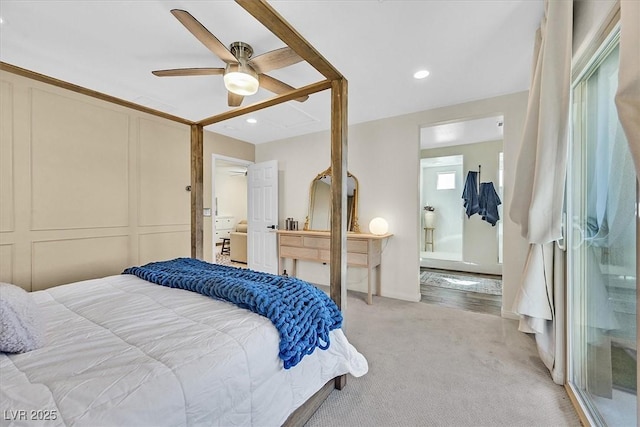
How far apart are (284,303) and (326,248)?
2.25m

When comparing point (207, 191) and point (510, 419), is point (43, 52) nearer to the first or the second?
point (207, 191)

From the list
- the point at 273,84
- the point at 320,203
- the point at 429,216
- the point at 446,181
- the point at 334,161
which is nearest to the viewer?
the point at 334,161

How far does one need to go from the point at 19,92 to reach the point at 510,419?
441 cm

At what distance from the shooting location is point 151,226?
3240 millimetres

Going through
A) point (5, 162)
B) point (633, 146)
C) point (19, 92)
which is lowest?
point (633, 146)

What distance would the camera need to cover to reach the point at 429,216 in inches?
214

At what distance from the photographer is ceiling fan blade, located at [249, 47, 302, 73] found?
1.68 meters

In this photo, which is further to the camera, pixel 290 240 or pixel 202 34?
pixel 290 240

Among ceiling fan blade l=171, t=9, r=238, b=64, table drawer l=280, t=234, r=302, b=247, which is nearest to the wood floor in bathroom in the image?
table drawer l=280, t=234, r=302, b=247

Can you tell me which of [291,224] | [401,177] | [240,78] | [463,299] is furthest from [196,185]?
[463,299]

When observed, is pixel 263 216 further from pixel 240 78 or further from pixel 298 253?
pixel 240 78

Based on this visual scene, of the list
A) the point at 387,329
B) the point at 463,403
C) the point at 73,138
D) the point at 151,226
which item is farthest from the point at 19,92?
the point at 463,403

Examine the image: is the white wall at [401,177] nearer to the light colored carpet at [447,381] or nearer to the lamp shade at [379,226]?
the lamp shade at [379,226]

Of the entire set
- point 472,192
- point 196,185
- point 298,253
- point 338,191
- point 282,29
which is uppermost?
point 282,29
